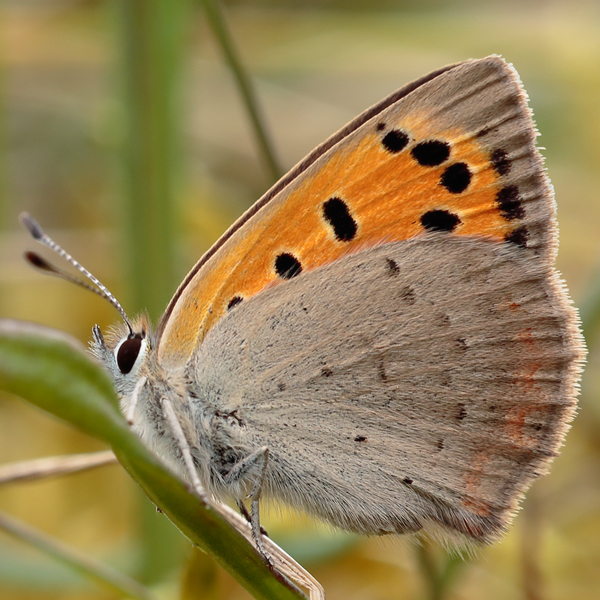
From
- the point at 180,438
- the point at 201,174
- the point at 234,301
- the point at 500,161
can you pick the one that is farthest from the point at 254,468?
the point at 201,174

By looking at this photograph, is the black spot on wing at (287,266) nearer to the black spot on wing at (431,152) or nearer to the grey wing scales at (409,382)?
the grey wing scales at (409,382)

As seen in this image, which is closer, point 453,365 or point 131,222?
point 453,365

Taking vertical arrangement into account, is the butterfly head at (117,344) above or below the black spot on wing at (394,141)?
below

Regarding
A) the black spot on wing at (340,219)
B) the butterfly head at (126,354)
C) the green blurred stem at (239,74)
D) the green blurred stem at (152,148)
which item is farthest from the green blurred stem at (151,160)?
the black spot on wing at (340,219)

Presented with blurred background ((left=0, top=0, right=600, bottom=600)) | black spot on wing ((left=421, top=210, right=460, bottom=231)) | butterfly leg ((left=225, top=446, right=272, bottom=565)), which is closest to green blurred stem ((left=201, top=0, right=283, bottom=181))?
blurred background ((left=0, top=0, right=600, bottom=600))

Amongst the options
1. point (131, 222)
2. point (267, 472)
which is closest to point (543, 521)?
point (267, 472)

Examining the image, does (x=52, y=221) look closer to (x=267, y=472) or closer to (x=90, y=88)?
(x=90, y=88)
